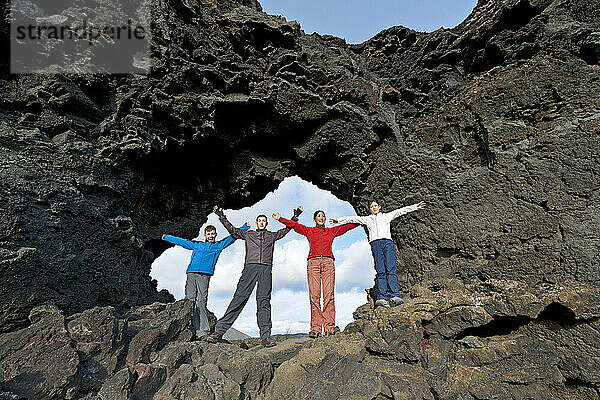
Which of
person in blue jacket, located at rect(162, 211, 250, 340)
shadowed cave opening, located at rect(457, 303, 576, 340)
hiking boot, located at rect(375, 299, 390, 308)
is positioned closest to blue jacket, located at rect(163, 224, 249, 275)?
person in blue jacket, located at rect(162, 211, 250, 340)

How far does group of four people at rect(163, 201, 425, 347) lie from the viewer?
6.87 m

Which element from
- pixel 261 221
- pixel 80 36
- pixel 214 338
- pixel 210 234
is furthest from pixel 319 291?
pixel 80 36

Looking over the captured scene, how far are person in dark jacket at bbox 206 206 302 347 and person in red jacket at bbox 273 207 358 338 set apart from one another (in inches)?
34.4

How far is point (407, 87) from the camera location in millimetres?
9977

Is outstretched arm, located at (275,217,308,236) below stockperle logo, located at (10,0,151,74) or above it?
below

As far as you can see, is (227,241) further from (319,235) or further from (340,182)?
(340,182)

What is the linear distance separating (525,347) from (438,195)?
138 inches

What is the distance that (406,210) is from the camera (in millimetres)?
7711

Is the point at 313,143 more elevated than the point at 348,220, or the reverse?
the point at 313,143

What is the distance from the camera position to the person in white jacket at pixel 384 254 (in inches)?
281

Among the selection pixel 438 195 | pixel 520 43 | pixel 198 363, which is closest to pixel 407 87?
pixel 520 43

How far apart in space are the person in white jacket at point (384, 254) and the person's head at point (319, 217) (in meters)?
0.19

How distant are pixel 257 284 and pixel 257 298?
28cm

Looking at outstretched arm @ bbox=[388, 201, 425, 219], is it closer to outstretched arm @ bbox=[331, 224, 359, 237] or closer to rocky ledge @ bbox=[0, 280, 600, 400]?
outstretched arm @ bbox=[331, 224, 359, 237]
